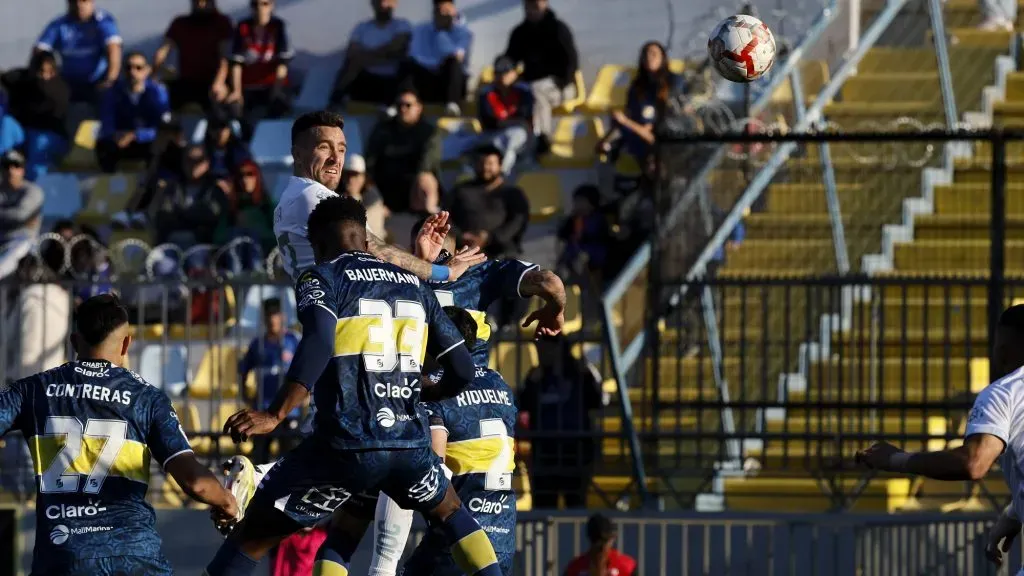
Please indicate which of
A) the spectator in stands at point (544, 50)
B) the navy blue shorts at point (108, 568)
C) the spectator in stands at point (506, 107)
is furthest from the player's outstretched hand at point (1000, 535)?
the spectator in stands at point (544, 50)

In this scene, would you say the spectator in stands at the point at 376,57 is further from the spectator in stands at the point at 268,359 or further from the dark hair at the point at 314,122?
Answer: the dark hair at the point at 314,122

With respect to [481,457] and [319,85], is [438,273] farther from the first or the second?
[319,85]

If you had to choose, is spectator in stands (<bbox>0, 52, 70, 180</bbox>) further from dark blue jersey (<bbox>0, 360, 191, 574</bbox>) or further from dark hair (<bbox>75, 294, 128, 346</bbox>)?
dark blue jersey (<bbox>0, 360, 191, 574</bbox>)

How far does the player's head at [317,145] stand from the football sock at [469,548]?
170 cm

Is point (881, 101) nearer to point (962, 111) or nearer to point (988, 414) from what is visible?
point (962, 111)

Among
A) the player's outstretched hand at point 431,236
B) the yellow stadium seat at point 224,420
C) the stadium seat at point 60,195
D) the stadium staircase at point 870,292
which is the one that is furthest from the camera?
the stadium seat at point 60,195

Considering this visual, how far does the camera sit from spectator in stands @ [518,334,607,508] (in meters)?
12.9

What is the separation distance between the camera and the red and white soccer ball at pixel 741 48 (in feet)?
36.9

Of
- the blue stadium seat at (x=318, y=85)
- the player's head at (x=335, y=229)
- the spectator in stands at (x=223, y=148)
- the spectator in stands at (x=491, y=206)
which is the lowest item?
the player's head at (x=335, y=229)

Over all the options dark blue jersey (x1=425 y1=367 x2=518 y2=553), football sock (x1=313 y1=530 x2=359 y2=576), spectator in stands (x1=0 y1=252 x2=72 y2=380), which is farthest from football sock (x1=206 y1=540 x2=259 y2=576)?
spectator in stands (x1=0 y1=252 x2=72 y2=380)

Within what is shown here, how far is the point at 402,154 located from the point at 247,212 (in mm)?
1421

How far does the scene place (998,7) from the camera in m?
17.3

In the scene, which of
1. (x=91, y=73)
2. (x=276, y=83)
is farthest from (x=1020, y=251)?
(x=91, y=73)

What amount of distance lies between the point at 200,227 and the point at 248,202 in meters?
0.52
